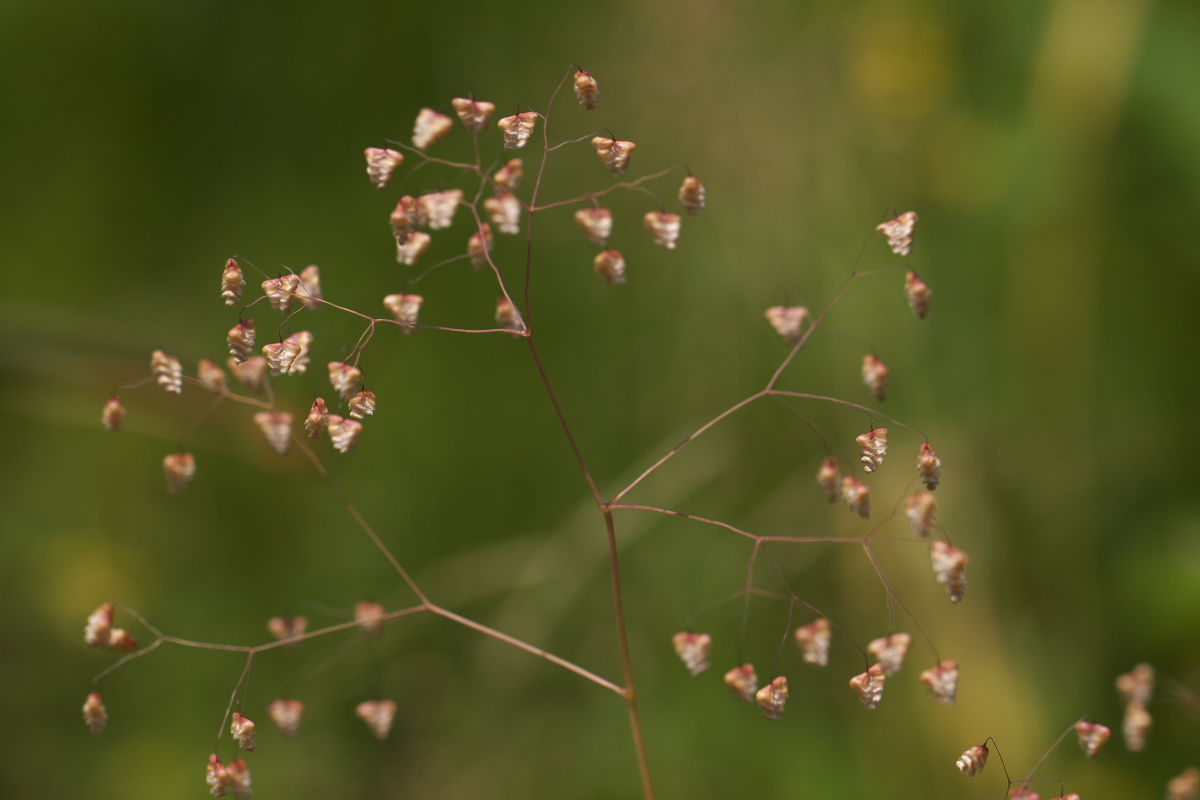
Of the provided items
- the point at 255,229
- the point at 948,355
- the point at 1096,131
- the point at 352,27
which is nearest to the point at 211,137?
the point at 255,229

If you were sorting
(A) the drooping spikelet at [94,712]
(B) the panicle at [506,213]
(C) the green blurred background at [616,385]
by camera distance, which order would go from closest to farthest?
(B) the panicle at [506,213] < (A) the drooping spikelet at [94,712] < (C) the green blurred background at [616,385]

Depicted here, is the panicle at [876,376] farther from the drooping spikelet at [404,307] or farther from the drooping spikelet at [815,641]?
the drooping spikelet at [404,307]

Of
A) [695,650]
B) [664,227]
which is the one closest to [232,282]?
[664,227]

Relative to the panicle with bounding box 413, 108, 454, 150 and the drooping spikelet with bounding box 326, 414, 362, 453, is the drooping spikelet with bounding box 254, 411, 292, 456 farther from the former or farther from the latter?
the panicle with bounding box 413, 108, 454, 150

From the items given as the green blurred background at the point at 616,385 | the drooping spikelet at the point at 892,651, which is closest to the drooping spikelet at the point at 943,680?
the drooping spikelet at the point at 892,651

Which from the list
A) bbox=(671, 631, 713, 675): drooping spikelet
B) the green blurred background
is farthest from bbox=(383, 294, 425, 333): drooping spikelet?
the green blurred background
